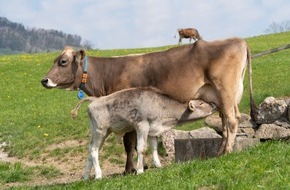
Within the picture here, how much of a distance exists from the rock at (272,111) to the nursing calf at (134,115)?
18.6 ft

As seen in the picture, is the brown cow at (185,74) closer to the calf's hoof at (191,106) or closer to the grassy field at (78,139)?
the calf's hoof at (191,106)

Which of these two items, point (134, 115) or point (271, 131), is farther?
point (271, 131)

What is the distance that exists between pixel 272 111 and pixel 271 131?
0.84 m

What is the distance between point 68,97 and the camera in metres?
26.3

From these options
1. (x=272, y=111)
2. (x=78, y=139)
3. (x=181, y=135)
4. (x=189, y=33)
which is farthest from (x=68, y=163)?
(x=189, y=33)

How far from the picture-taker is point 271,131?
15750mm

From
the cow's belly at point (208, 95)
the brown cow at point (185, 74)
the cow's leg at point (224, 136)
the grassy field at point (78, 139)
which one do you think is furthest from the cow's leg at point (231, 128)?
the grassy field at point (78, 139)

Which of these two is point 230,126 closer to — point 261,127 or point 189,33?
point 261,127

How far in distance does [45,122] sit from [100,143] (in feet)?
33.9

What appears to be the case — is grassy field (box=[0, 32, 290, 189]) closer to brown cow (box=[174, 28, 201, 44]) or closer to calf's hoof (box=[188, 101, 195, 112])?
calf's hoof (box=[188, 101, 195, 112])

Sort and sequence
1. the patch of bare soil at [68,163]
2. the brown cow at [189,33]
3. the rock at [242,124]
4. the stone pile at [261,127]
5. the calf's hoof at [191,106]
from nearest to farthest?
the calf's hoof at [191,106], the patch of bare soil at [68,163], the stone pile at [261,127], the rock at [242,124], the brown cow at [189,33]

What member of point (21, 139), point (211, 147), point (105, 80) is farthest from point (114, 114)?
point (21, 139)

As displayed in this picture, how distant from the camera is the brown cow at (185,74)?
37.8 feet

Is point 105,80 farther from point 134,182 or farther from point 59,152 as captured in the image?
point 59,152
